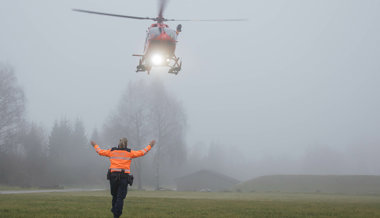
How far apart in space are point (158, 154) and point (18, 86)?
2176cm

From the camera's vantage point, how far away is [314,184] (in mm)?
61594

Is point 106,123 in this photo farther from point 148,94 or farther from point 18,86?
point 18,86

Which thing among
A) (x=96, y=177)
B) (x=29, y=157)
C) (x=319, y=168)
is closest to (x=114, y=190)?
(x=29, y=157)

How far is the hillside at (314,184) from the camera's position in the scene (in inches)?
2288

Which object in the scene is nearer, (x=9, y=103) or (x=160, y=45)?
(x=160, y=45)

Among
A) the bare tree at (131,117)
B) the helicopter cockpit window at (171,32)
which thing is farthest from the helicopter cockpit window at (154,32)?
the bare tree at (131,117)

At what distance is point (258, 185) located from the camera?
63.7 m

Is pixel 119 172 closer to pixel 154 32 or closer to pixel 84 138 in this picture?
pixel 154 32

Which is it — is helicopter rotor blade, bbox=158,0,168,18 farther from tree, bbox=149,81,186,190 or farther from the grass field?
tree, bbox=149,81,186,190

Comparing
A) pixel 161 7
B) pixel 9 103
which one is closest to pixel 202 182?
pixel 9 103

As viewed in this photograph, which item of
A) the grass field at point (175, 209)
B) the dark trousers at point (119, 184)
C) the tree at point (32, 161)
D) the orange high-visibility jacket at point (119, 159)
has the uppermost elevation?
the tree at point (32, 161)

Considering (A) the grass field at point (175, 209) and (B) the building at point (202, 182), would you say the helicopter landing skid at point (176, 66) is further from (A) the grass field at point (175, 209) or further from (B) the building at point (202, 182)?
(B) the building at point (202, 182)

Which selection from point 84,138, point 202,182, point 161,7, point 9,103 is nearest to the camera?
point 161,7

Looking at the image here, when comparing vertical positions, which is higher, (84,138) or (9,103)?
(84,138)
